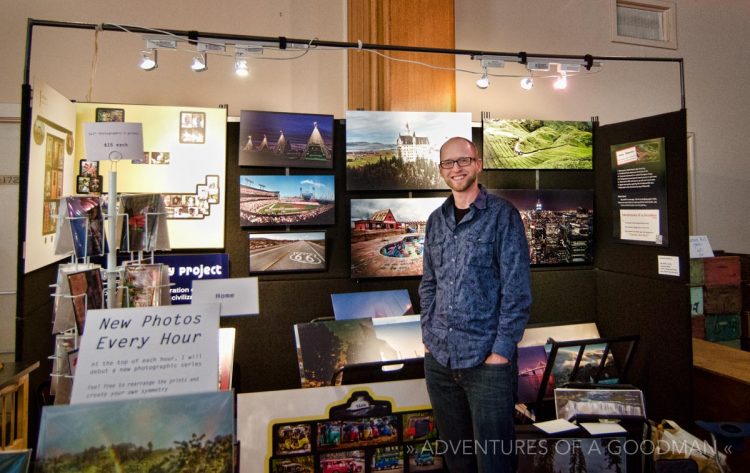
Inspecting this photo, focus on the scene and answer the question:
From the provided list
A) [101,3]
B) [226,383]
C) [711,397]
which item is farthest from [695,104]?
[101,3]

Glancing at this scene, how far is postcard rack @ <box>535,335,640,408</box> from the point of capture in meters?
2.38

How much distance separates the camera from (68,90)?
312 cm

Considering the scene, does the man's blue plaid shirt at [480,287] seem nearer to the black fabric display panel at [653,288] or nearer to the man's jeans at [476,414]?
the man's jeans at [476,414]

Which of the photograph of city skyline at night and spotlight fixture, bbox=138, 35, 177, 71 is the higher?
spotlight fixture, bbox=138, 35, 177, 71

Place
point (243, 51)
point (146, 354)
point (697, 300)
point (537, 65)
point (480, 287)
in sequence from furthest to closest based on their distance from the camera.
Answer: point (697, 300)
point (537, 65)
point (243, 51)
point (480, 287)
point (146, 354)

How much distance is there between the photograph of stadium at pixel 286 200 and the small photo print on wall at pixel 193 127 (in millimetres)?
345

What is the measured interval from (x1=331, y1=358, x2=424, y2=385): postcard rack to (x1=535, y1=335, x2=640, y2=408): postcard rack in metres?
0.71

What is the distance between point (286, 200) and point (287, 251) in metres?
0.31

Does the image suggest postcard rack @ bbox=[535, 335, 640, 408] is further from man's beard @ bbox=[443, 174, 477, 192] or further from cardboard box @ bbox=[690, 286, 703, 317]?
cardboard box @ bbox=[690, 286, 703, 317]

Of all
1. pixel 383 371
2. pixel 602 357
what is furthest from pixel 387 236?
Result: pixel 602 357

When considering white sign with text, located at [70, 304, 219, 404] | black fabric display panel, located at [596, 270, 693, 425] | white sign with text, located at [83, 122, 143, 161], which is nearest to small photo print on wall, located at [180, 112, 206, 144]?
white sign with text, located at [83, 122, 143, 161]

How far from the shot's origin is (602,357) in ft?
8.91

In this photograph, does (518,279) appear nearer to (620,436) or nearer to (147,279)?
(620,436)

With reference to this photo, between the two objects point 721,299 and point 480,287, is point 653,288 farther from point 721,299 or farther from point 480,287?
point 721,299
